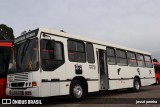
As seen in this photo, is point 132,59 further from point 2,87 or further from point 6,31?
point 6,31

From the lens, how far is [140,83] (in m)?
17.0

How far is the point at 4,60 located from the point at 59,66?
2.75 meters

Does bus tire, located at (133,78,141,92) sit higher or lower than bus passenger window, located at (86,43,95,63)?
lower

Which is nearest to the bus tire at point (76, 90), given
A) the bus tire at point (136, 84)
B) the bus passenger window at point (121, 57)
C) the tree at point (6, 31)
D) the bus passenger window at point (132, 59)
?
the bus passenger window at point (121, 57)

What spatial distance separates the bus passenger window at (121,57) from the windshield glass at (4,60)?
6451mm

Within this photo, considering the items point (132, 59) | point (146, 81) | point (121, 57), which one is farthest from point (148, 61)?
point (121, 57)

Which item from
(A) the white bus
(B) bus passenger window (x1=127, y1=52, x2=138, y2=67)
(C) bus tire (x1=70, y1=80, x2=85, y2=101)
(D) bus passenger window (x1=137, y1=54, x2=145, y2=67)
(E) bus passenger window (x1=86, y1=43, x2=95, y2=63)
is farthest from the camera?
(D) bus passenger window (x1=137, y1=54, x2=145, y2=67)

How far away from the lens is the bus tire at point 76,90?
10443mm

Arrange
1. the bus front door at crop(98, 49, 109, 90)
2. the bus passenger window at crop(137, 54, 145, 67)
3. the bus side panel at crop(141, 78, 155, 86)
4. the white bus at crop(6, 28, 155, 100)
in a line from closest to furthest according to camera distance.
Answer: the white bus at crop(6, 28, 155, 100) → the bus front door at crop(98, 49, 109, 90) → the bus side panel at crop(141, 78, 155, 86) → the bus passenger window at crop(137, 54, 145, 67)

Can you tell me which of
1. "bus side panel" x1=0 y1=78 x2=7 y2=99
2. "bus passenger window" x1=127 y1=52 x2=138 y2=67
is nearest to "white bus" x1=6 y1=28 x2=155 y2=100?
"bus side panel" x1=0 y1=78 x2=7 y2=99

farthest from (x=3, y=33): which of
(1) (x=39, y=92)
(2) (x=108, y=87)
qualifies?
(1) (x=39, y=92)

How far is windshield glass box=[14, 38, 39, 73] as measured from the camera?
9.30 meters

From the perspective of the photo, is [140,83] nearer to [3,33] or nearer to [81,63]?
[81,63]

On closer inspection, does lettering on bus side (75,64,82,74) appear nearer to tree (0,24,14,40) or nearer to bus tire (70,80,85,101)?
bus tire (70,80,85,101)
